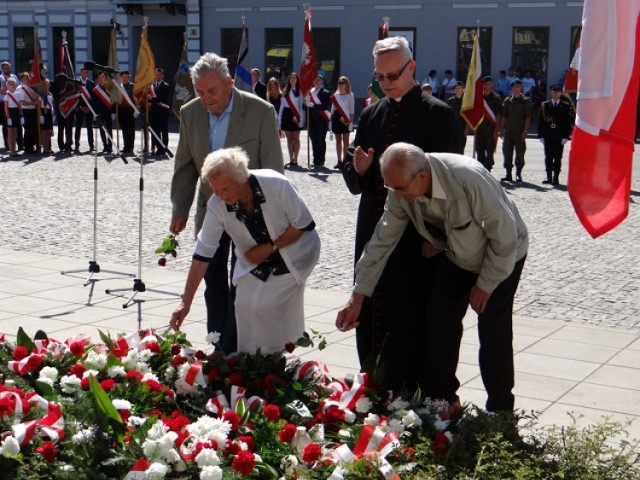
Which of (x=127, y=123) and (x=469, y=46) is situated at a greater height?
(x=469, y=46)

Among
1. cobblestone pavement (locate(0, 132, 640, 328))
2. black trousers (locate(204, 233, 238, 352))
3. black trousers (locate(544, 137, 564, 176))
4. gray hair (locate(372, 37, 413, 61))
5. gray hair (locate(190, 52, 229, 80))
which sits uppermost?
gray hair (locate(372, 37, 413, 61))

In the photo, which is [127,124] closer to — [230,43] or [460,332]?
[230,43]

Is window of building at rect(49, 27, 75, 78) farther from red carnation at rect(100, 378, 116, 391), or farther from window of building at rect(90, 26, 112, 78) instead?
red carnation at rect(100, 378, 116, 391)

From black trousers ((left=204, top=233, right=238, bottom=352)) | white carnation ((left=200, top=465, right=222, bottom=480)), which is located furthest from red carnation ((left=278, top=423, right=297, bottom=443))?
black trousers ((left=204, top=233, right=238, bottom=352))

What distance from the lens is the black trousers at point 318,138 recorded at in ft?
70.5

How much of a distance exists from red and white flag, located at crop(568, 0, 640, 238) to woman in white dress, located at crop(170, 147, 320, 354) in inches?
81.0

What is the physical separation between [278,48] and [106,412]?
34.5 metres

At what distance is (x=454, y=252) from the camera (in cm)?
498

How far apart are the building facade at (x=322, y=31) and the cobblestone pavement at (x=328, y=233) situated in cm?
1495

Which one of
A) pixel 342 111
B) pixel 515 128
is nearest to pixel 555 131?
pixel 515 128

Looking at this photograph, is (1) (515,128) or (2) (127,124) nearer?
(1) (515,128)

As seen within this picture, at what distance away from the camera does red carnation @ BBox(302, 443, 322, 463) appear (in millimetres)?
3828

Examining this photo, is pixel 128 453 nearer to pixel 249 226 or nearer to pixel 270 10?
pixel 249 226

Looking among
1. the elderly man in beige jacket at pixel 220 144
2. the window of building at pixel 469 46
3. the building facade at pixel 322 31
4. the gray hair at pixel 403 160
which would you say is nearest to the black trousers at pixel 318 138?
the building facade at pixel 322 31
